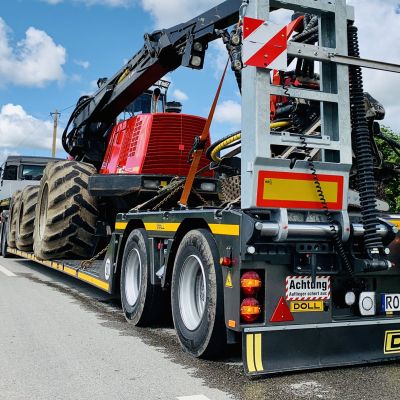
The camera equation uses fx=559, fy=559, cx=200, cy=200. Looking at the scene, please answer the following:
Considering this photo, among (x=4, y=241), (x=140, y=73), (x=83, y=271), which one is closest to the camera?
(x=83, y=271)

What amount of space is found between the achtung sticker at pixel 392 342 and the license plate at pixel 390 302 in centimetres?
20

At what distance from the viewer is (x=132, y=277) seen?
6633 millimetres

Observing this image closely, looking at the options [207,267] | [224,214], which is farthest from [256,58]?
[207,267]

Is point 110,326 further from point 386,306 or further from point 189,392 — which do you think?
point 386,306

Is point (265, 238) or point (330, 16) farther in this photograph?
point (330, 16)

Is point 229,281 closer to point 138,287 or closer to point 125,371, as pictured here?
point 125,371

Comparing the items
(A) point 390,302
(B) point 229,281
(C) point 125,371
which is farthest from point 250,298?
(A) point 390,302

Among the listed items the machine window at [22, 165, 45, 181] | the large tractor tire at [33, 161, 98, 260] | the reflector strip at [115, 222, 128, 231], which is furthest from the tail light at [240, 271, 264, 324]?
the machine window at [22, 165, 45, 181]

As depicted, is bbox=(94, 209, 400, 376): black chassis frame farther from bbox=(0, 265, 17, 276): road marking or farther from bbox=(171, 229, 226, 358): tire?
bbox=(0, 265, 17, 276): road marking

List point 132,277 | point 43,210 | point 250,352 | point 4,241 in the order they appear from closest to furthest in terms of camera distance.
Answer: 1. point 250,352
2. point 132,277
3. point 43,210
4. point 4,241

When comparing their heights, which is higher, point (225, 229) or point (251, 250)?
point (225, 229)

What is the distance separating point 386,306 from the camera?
15.7 ft

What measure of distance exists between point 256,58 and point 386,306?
237 cm

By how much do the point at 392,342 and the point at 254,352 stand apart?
1350 millimetres
